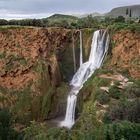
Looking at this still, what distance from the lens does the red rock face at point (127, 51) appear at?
140ft

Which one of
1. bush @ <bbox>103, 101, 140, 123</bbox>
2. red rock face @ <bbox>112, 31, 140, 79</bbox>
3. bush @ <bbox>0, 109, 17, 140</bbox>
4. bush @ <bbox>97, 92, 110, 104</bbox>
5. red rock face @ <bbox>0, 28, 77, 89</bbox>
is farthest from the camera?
red rock face @ <bbox>0, 28, 77, 89</bbox>

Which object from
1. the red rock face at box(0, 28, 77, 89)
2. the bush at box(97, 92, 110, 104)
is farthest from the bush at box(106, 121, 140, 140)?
the red rock face at box(0, 28, 77, 89)

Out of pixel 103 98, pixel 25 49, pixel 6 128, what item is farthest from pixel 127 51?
pixel 6 128

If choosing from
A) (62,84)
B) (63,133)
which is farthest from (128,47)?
(63,133)

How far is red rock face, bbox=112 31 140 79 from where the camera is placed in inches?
1676

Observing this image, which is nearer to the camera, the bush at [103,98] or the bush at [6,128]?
the bush at [6,128]

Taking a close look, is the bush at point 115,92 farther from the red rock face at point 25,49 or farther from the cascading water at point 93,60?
the red rock face at point 25,49

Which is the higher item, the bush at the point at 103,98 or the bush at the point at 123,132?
the bush at the point at 123,132

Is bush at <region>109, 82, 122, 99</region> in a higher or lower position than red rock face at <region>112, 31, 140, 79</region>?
lower

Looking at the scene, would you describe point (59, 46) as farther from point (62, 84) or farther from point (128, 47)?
point (128, 47)

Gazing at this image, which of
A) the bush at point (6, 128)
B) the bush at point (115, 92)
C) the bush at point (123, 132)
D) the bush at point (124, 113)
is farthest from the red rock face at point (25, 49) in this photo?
the bush at point (123, 132)

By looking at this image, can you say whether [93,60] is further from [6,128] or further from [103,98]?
[6,128]

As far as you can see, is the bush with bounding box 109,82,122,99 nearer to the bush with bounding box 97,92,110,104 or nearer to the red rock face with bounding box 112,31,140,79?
the bush with bounding box 97,92,110,104

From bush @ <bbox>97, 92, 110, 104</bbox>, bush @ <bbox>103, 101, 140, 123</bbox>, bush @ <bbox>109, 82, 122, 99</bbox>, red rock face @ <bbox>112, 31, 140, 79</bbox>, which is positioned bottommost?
bush @ <bbox>97, 92, 110, 104</bbox>
